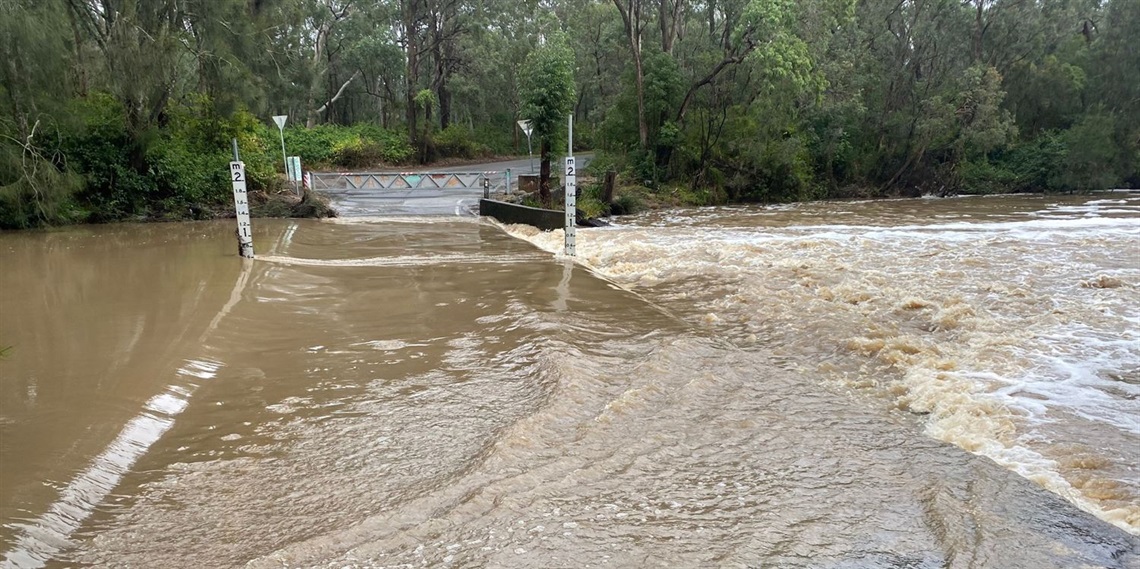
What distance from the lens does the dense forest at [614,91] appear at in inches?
736

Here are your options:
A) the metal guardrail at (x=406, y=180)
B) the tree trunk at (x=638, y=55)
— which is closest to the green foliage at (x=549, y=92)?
the metal guardrail at (x=406, y=180)

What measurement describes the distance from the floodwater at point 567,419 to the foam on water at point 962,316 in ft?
0.16

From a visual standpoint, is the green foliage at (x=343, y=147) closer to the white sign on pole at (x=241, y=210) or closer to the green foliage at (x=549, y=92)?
the green foliage at (x=549, y=92)

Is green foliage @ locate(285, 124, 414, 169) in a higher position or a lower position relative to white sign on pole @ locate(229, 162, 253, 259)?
higher

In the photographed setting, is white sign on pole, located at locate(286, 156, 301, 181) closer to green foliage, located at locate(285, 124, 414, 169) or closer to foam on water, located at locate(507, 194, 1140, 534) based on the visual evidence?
green foliage, located at locate(285, 124, 414, 169)

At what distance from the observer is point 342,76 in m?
50.4

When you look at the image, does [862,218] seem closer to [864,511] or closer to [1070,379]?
[1070,379]

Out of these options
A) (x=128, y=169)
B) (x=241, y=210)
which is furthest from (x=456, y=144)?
(x=241, y=210)

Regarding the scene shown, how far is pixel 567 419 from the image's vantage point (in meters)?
5.57

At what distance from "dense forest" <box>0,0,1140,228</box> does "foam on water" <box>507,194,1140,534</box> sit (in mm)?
8334

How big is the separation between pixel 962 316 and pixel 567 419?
19.3ft

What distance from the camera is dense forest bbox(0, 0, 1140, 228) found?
61.4 ft

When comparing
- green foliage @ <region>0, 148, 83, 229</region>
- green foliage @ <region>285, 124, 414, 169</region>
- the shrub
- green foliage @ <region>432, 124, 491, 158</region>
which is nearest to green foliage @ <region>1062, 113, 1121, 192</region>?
green foliage @ <region>432, 124, 491, 158</region>

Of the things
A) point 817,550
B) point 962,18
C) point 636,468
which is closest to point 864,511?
point 817,550
